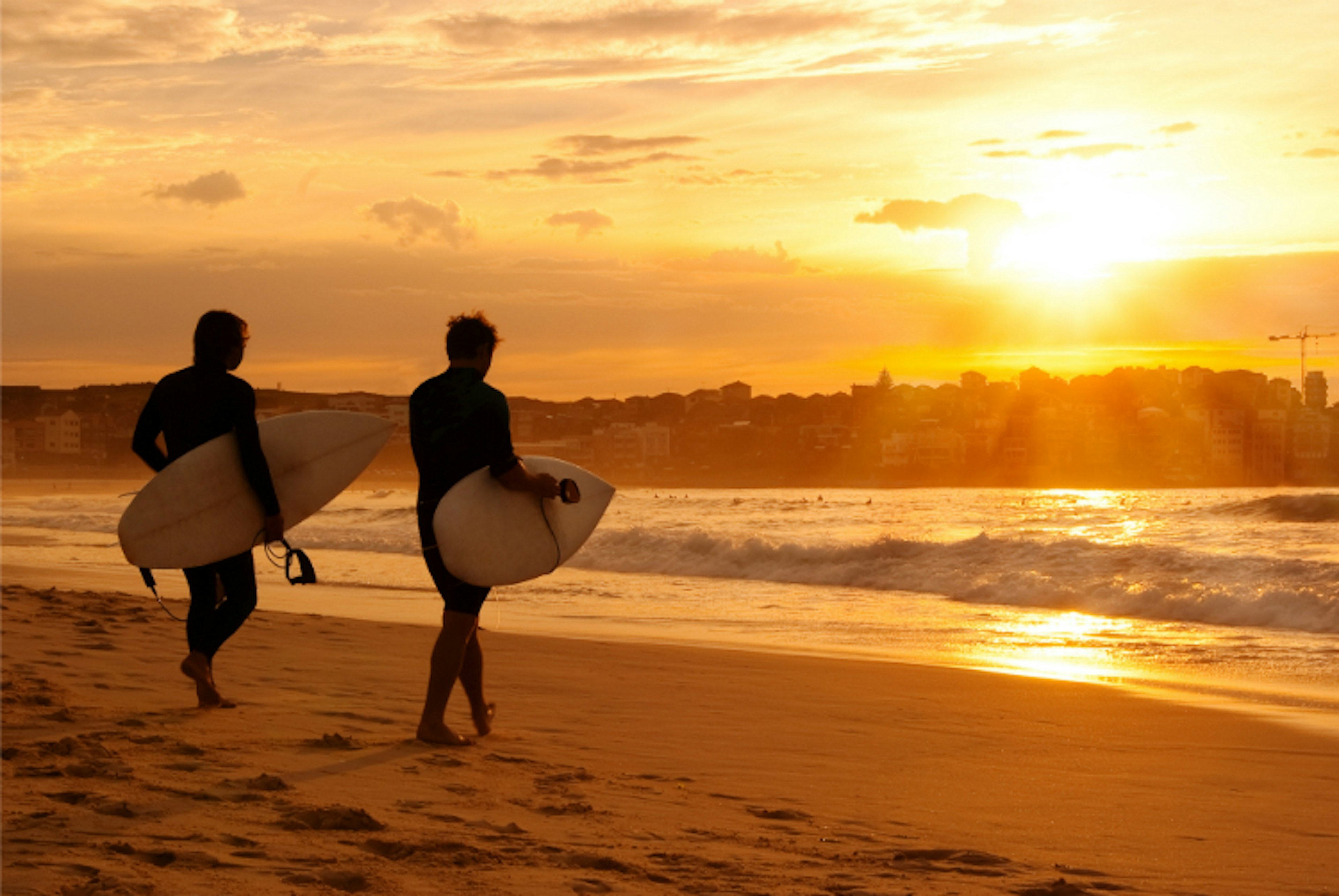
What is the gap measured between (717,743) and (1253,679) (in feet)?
15.8

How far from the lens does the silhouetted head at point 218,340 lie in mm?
5266

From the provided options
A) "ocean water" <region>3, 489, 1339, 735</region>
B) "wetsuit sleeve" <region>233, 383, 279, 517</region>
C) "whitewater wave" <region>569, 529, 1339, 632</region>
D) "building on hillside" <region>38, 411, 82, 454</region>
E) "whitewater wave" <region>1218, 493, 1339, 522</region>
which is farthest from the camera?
"building on hillside" <region>38, 411, 82, 454</region>

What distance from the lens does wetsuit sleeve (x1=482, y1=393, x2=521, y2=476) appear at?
485cm

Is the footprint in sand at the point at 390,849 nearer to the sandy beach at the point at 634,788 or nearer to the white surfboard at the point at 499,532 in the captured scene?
the sandy beach at the point at 634,788

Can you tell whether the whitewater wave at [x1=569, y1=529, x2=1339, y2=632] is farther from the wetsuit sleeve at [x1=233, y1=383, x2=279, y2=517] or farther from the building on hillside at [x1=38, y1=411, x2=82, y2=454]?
the building on hillside at [x1=38, y1=411, x2=82, y2=454]

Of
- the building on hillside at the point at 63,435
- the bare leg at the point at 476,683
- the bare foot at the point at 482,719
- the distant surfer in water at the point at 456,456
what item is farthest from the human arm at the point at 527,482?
the building on hillside at the point at 63,435

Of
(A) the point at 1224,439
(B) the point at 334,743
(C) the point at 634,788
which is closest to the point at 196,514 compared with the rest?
(B) the point at 334,743

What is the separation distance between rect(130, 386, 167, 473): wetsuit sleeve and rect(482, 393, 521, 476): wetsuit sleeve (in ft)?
5.03

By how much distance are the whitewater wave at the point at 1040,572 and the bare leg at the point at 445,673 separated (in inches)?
381

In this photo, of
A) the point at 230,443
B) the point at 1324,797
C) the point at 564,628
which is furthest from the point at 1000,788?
the point at 564,628

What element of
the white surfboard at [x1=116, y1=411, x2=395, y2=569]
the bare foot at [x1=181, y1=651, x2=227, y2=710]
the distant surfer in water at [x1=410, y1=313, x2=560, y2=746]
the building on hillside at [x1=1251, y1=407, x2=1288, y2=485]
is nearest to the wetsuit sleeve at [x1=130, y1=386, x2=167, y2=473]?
the white surfboard at [x1=116, y1=411, x2=395, y2=569]

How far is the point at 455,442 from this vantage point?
16.0ft

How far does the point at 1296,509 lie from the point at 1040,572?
1293 cm

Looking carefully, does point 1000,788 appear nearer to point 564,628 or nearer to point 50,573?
point 564,628
